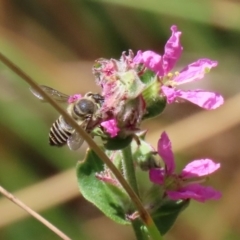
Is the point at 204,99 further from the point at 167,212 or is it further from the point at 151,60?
the point at 167,212

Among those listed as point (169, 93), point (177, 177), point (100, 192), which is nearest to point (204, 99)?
point (169, 93)

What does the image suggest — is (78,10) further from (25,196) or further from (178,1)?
(25,196)

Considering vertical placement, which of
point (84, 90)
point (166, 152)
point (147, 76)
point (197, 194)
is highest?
point (84, 90)

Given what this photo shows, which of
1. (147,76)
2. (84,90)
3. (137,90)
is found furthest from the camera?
(84,90)

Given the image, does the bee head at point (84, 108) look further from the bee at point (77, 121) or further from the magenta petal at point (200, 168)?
the magenta petal at point (200, 168)

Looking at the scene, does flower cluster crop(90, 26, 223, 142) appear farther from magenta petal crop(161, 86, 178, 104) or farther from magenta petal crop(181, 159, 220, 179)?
magenta petal crop(181, 159, 220, 179)

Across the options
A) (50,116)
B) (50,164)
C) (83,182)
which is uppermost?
(50,116)

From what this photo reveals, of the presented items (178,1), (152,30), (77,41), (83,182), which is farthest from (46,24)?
(83,182)
